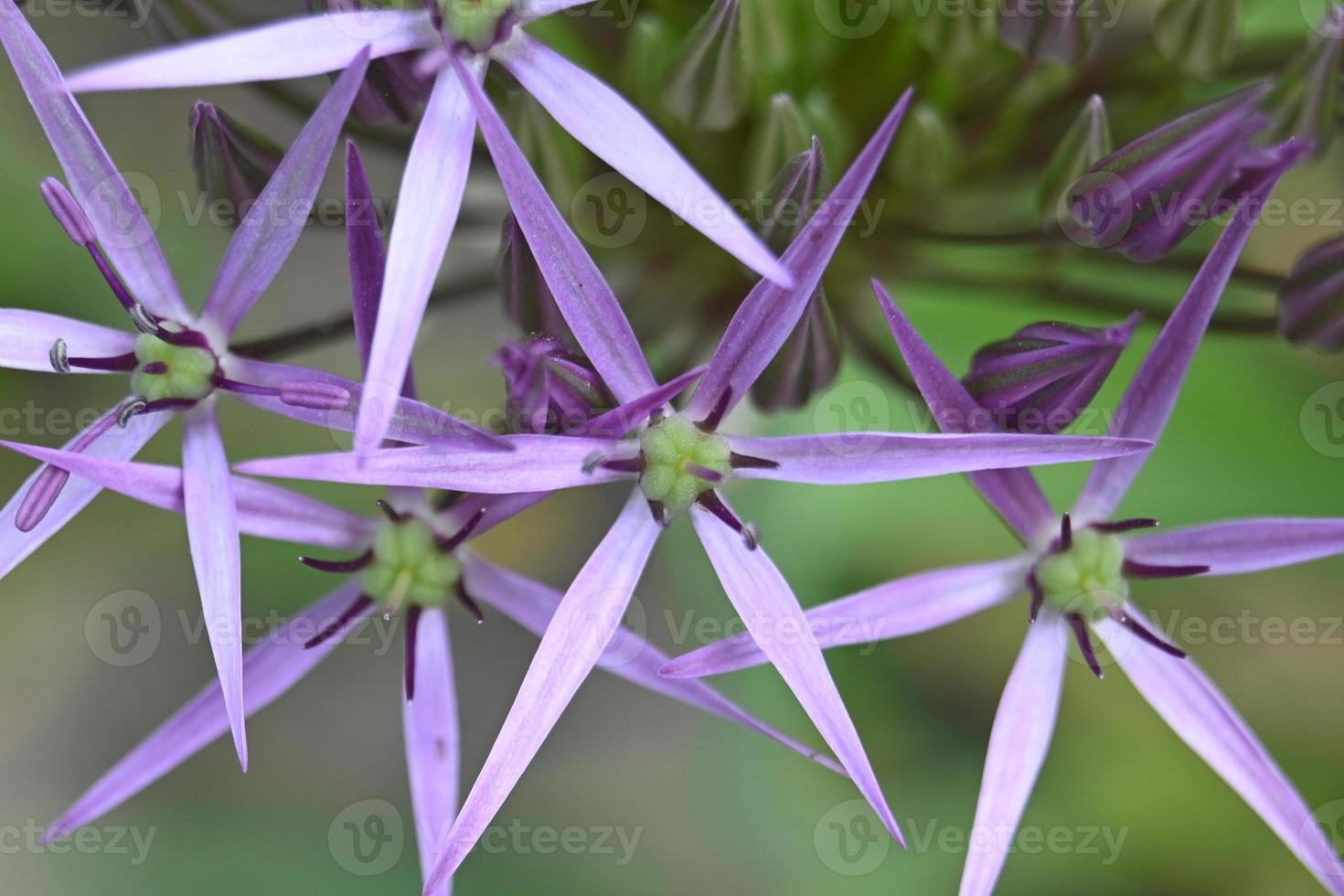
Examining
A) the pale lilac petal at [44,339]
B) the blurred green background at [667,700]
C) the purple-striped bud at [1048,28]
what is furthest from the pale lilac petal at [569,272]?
the blurred green background at [667,700]

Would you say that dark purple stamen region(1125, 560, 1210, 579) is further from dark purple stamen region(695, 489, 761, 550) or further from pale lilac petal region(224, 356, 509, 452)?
pale lilac petal region(224, 356, 509, 452)

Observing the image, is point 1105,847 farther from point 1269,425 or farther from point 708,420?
point 708,420

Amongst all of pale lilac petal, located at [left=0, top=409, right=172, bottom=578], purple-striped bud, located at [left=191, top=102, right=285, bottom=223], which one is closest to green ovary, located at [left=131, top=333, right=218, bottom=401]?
pale lilac petal, located at [left=0, top=409, right=172, bottom=578]

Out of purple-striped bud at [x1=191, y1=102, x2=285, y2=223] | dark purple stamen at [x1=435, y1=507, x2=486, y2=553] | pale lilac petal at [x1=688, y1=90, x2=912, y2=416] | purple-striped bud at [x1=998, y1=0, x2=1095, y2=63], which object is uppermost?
purple-striped bud at [x1=998, y1=0, x2=1095, y2=63]

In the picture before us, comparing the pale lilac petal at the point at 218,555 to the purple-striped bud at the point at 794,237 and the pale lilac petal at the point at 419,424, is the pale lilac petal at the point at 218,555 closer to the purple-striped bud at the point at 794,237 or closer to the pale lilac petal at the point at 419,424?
the pale lilac petal at the point at 419,424

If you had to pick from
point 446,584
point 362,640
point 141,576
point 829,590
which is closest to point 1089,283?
point 829,590

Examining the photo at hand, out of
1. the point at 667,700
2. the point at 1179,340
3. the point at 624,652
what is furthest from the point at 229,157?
the point at 667,700

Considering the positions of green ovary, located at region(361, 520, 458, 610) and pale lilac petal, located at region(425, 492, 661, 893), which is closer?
pale lilac petal, located at region(425, 492, 661, 893)
